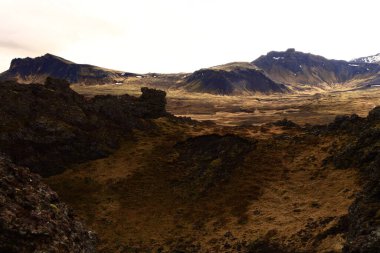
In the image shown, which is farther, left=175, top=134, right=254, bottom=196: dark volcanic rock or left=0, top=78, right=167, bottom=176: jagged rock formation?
left=0, top=78, right=167, bottom=176: jagged rock formation

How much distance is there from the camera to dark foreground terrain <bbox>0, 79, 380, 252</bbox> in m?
32.7

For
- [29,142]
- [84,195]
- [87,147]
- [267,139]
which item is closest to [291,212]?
[267,139]

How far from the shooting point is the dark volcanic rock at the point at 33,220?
86.9 feet

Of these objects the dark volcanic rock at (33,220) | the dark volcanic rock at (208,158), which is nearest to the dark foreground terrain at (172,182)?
the dark volcanic rock at (33,220)

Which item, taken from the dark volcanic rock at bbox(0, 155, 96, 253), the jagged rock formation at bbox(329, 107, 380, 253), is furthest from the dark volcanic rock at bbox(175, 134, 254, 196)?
the dark volcanic rock at bbox(0, 155, 96, 253)

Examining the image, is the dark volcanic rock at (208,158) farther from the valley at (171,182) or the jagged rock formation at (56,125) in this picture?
the jagged rock formation at (56,125)

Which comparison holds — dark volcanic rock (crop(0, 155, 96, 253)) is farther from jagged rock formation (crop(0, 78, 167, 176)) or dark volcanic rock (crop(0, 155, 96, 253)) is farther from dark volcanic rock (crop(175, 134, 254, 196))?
jagged rock formation (crop(0, 78, 167, 176))

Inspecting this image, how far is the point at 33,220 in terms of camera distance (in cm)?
2892

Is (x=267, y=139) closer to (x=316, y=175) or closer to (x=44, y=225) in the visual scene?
(x=316, y=175)

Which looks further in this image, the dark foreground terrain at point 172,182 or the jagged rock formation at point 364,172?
the dark foreground terrain at point 172,182

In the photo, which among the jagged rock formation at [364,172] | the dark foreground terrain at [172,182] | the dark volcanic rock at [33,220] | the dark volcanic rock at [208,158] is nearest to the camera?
the dark volcanic rock at [33,220]

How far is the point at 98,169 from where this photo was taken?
64625 millimetres

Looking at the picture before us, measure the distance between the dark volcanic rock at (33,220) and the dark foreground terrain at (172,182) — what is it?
107 millimetres

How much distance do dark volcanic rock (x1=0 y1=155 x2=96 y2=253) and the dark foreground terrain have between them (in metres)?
0.11
